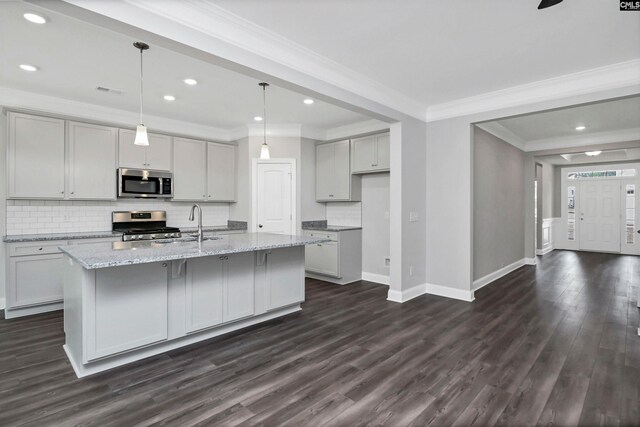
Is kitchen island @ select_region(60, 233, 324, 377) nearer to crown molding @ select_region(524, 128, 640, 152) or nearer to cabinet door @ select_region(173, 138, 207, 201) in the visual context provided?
cabinet door @ select_region(173, 138, 207, 201)

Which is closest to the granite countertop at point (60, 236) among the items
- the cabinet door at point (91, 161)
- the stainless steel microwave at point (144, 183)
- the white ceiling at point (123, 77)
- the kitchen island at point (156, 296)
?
the cabinet door at point (91, 161)

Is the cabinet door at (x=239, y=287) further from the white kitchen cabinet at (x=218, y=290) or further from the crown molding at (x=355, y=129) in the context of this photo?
the crown molding at (x=355, y=129)

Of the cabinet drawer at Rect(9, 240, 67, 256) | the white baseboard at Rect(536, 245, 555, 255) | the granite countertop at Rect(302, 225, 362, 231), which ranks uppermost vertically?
the granite countertop at Rect(302, 225, 362, 231)

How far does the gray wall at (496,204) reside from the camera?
498 centimetres

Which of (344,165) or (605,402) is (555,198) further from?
(605,402)

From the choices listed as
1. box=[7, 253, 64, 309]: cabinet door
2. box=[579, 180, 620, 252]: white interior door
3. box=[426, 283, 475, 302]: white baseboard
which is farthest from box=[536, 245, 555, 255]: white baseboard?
box=[7, 253, 64, 309]: cabinet door

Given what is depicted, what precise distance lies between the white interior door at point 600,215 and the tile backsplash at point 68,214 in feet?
33.5

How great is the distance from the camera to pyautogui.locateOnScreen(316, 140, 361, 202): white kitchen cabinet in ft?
18.1

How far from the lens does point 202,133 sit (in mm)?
5723

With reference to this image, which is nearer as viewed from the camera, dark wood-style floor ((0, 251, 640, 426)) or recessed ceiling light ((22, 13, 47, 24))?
dark wood-style floor ((0, 251, 640, 426))

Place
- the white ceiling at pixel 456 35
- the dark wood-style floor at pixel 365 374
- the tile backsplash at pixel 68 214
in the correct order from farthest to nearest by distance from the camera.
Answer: the tile backsplash at pixel 68 214, the white ceiling at pixel 456 35, the dark wood-style floor at pixel 365 374

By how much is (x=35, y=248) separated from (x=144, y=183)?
1.51 meters

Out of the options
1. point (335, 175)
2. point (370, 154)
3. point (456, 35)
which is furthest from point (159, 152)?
point (456, 35)

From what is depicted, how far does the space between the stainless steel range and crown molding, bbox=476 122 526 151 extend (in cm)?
490
